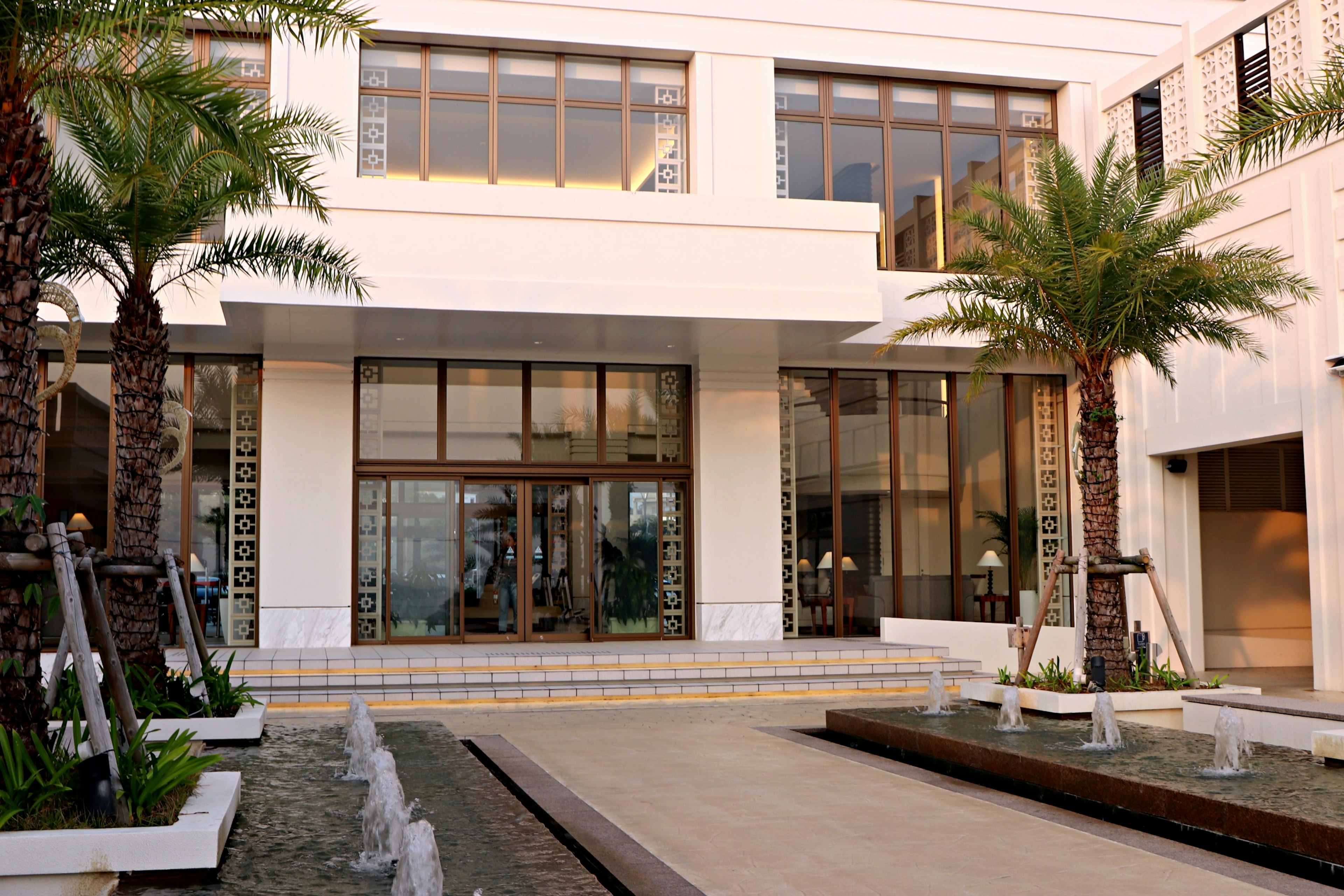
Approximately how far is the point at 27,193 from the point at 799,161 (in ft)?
47.2

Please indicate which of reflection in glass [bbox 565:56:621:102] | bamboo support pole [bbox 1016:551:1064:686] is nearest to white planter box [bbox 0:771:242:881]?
bamboo support pole [bbox 1016:551:1064:686]

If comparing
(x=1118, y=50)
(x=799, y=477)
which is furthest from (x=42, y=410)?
(x=1118, y=50)

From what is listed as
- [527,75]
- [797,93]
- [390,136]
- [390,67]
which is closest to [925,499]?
[797,93]

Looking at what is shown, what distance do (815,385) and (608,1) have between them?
6.67 meters

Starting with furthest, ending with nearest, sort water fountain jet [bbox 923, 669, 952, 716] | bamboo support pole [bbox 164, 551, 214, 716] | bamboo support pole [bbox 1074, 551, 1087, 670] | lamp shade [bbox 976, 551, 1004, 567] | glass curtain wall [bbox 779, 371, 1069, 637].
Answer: lamp shade [bbox 976, 551, 1004, 567]
glass curtain wall [bbox 779, 371, 1069, 637]
bamboo support pole [bbox 1074, 551, 1087, 670]
water fountain jet [bbox 923, 669, 952, 716]
bamboo support pole [bbox 164, 551, 214, 716]

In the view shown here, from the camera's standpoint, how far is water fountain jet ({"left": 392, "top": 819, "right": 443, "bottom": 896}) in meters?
4.74

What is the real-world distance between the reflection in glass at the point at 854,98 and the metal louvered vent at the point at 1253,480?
7.85 meters

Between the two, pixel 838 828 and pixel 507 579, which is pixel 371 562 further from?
pixel 838 828

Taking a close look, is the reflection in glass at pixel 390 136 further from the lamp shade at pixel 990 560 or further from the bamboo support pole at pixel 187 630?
the lamp shade at pixel 990 560

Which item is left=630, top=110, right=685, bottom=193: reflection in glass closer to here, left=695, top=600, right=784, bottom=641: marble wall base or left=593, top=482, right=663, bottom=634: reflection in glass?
left=593, top=482, right=663, bottom=634: reflection in glass

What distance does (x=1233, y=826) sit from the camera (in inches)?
265

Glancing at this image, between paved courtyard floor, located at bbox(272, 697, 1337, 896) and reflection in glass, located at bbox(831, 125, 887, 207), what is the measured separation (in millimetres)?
10232

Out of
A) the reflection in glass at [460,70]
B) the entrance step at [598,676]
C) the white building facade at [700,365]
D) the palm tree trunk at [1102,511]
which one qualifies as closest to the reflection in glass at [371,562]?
the white building facade at [700,365]

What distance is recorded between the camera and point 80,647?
5.64 metres
